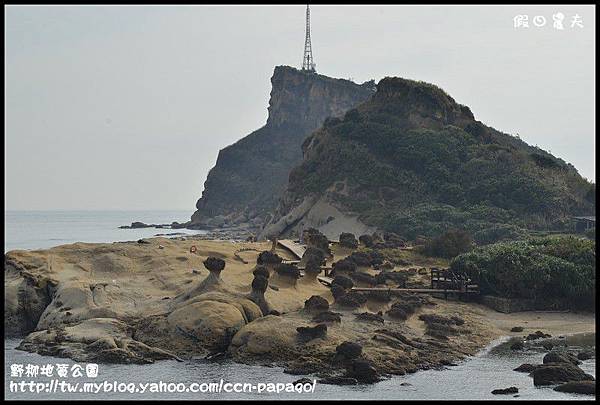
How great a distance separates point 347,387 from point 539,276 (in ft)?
83.7

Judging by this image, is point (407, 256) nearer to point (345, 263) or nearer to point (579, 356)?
point (345, 263)

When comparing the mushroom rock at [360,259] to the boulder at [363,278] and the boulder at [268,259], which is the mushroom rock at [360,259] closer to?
the boulder at [363,278]

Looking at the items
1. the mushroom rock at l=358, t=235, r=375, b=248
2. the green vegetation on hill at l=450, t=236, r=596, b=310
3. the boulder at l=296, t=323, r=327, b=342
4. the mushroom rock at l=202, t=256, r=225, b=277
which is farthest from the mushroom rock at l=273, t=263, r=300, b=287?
the mushroom rock at l=358, t=235, r=375, b=248

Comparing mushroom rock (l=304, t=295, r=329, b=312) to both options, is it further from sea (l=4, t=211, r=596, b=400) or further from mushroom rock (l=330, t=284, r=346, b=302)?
sea (l=4, t=211, r=596, b=400)

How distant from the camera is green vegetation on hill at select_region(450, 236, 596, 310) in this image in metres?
58.2

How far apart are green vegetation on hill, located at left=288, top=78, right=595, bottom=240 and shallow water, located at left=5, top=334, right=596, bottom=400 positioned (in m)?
58.2

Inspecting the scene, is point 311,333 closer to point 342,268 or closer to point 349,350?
point 349,350

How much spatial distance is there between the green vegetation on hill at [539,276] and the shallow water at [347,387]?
48.2ft

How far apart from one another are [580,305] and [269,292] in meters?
21.2

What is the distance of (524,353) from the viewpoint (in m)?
45.5

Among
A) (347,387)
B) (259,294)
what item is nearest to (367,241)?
(259,294)

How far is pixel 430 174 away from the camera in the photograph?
12369cm

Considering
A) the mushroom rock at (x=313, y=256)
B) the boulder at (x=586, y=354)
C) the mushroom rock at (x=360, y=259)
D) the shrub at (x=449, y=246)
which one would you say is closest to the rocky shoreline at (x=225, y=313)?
the mushroom rock at (x=313, y=256)

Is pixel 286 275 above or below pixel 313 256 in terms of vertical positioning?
below
